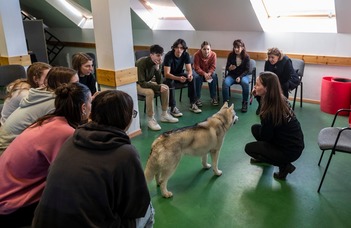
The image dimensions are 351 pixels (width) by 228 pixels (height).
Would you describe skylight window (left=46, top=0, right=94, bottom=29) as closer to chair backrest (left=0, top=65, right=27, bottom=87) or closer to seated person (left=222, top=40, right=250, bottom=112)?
chair backrest (left=0, top=65, right=27, bottom=87)

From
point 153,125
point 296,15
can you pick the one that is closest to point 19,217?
point 153,125

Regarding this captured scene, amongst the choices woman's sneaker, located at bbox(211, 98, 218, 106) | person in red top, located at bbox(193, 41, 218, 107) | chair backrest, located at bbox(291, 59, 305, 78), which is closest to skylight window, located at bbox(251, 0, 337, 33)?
chair backrest, located at bbox(291, 59, 305, 78)

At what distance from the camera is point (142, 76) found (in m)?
3.99

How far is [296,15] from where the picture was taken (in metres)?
4.74

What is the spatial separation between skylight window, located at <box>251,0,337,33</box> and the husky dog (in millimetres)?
2781

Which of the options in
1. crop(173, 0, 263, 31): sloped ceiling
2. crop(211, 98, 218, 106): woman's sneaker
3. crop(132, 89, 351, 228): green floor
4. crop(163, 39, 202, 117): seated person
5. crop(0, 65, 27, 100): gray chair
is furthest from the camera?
crop(211, 98, 218, 106): woman's sneaker

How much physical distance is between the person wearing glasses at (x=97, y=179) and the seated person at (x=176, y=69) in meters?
3.08

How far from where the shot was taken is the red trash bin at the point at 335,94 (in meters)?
4.11

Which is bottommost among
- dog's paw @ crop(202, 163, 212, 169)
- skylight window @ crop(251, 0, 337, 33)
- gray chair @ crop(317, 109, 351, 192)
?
dog's paw @ crop(202, 163, 212, 169)

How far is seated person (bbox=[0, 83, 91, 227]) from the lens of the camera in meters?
1.46

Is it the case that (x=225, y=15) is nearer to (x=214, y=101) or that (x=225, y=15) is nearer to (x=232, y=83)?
(x=232, y=83)

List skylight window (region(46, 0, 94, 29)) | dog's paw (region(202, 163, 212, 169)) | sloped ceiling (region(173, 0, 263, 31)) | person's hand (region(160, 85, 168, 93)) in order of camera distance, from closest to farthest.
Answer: dog's paw (region(202, 163, 212, 169))
person's hand (region(160, 85, 168, 93))
sloped ceiling (region(173, 0, 263, 31))
skylight window (region(46, 0, 94, 29))

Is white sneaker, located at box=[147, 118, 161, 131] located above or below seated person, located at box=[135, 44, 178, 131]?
below

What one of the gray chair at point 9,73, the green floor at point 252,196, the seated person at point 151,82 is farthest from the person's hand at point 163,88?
the gray chair at point 9,73
